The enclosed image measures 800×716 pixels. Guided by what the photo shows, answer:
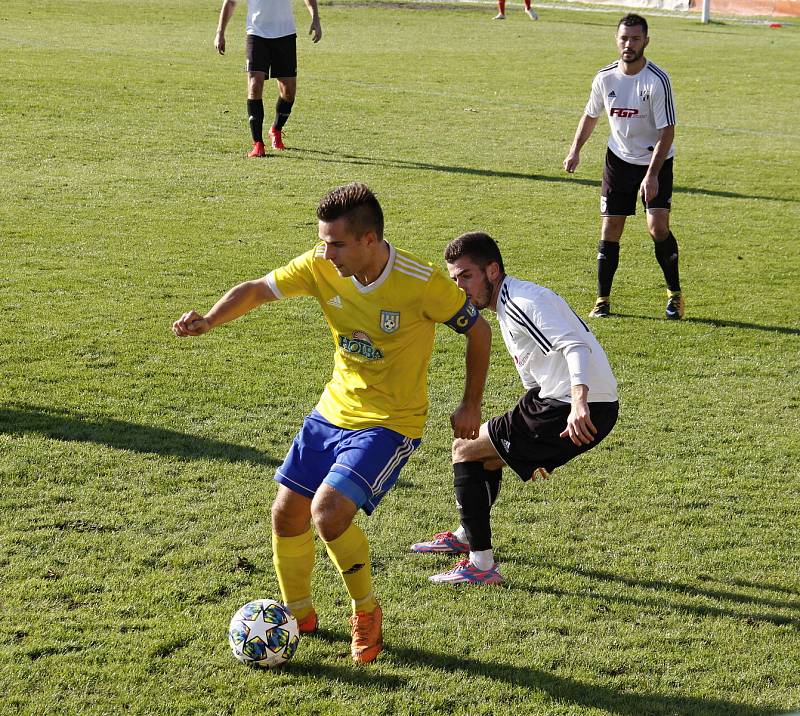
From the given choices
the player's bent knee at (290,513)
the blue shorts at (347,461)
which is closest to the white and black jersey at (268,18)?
the blue shorts at (347,461)

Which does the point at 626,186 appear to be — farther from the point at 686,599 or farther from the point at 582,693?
the point at 582,693

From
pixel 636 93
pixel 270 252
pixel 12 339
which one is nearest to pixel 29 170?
pixel 270 252

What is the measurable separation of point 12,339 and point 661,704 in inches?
224

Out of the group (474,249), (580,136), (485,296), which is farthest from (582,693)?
(580,136)

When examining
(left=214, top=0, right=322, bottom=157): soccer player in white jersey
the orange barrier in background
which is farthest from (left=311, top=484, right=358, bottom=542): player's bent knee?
the orange barrier in background

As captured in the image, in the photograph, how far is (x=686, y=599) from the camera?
5035 millimetres

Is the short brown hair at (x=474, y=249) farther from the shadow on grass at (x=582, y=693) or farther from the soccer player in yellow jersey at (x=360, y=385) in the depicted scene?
the shadow on grass at (x=582, y=693)

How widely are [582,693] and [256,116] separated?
11.4m

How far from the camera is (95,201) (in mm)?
12211

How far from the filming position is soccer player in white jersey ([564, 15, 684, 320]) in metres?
8.87

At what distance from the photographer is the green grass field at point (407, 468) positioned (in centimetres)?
442

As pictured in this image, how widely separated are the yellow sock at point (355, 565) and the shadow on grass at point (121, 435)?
6.33 ft

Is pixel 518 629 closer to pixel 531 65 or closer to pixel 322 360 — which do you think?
pixel 322 360

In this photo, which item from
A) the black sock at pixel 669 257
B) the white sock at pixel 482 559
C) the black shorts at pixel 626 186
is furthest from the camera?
the black sock at pixel 669 257
